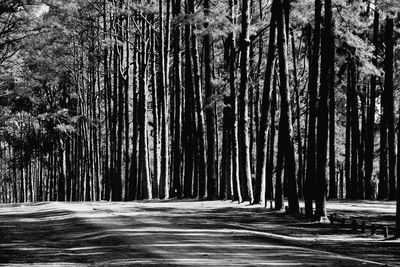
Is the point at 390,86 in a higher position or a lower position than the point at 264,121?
higher

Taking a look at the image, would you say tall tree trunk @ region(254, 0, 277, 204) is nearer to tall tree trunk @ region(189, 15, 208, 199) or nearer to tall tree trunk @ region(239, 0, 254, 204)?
tall tree trunk @ region(239, 0, 254, 204)

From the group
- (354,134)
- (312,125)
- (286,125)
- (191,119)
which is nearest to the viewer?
(312,125)

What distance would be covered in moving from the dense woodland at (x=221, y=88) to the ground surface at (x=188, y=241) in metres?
2.00

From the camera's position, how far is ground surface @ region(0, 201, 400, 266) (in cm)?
1151

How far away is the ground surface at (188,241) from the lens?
1151 centimetres

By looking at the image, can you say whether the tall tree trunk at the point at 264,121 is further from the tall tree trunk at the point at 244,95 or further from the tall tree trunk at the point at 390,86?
the tall tree trunk at the point at 390,86

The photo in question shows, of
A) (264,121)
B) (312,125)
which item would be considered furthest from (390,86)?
(312,125)

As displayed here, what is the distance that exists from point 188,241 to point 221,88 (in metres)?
16.2

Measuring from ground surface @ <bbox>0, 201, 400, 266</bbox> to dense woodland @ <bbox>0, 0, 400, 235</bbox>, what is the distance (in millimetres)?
1998

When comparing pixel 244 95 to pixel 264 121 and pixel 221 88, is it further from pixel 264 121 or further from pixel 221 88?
pixel 221 88

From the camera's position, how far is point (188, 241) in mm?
13656

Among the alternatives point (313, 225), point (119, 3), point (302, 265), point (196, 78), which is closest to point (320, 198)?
point (313, 225)

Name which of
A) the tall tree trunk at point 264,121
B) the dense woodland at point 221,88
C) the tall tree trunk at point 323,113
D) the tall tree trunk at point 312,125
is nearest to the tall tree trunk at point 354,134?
the dense woodland at point 221,88

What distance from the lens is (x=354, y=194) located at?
3691 centimetres
